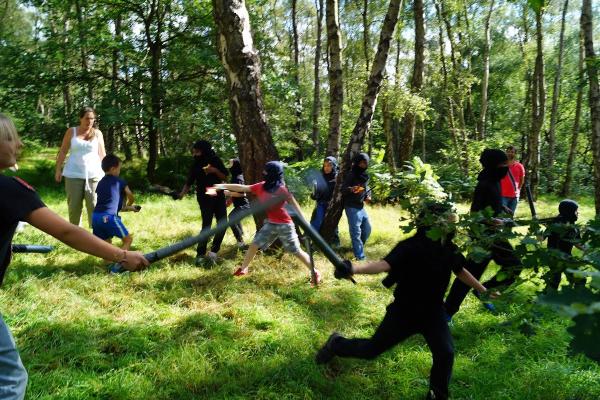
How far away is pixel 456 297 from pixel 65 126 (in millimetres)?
11255

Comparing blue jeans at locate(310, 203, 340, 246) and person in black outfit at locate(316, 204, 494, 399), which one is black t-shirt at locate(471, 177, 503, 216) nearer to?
person in black outfit at locate(316, 204, 494, 399)

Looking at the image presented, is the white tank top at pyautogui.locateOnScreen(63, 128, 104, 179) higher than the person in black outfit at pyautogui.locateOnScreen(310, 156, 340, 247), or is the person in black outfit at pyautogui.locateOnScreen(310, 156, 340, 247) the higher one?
the white tank top at pyautogui.locateOnScreen(63, 128, 104, 179)

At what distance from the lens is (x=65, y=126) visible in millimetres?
11914

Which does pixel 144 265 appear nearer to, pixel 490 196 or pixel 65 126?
pixel 490 196

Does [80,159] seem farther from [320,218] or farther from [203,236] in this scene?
[203,236]

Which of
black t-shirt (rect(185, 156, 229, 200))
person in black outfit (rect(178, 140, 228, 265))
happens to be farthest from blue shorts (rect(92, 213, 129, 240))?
black t-shirt (rect(185, 156, 229, 200))

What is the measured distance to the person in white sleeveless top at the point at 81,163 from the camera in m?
6.21

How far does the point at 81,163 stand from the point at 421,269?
16.8ft

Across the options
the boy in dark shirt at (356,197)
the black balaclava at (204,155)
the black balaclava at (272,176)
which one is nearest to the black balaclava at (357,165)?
the boy in dark shirt at (356,197)

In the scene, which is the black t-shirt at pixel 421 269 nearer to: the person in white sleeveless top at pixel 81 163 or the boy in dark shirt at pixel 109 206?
the boy in dark shirt at pixel 109 206

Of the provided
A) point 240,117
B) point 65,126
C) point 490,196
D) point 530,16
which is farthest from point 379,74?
point 530,16

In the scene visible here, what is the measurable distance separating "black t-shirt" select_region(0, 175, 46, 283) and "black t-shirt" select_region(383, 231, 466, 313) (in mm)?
2296

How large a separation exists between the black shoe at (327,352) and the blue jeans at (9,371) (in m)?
2.24

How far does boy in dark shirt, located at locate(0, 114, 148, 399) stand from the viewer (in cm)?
193
